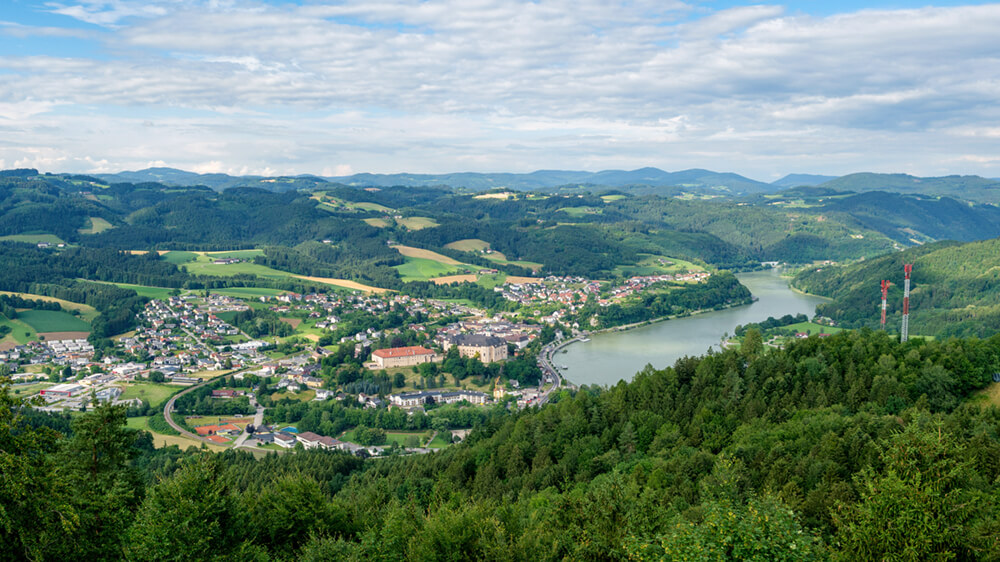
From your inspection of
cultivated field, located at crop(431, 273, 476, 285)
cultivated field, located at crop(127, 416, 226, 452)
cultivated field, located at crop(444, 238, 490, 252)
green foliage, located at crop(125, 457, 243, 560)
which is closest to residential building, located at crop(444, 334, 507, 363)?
cultivated field, located at crop(127, 416, 226, 452)

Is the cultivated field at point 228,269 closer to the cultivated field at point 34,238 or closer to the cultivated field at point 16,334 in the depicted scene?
the cultivated field at point 34,238

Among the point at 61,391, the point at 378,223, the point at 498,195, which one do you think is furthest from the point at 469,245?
the point at 61,391

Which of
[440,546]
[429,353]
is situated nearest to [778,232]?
[429,353]

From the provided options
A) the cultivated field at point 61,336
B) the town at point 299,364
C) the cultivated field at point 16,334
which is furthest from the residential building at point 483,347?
the cultivated field at point 16,334

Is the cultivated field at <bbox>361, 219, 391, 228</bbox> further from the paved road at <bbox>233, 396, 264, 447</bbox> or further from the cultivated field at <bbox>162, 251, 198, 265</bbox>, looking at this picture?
the paved road at <bbox>233, 396, 264, 447</bbox>

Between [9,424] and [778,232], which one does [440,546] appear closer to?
[9,424]

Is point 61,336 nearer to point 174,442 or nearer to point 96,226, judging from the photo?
point 174,442
